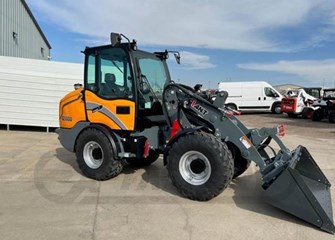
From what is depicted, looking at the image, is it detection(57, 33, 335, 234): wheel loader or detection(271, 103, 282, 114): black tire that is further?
detection(271, 103, 282, 114): black tire

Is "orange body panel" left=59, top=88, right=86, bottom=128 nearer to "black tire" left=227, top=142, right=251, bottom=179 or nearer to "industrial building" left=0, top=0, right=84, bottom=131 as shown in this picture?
"black tire" left=227, top=142, right=251, bottom=179

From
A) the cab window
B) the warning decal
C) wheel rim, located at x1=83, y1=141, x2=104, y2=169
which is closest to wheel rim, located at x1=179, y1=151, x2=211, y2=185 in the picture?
the warning decal

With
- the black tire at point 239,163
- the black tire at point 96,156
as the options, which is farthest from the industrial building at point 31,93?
the black tire at point 239,163

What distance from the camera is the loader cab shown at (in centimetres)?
587

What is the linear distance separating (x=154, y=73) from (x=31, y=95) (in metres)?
7.60

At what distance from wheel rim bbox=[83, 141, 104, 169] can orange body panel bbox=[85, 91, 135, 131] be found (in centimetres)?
46

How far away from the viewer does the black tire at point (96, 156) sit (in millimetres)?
5996

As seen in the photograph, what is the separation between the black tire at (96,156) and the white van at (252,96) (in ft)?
60.8

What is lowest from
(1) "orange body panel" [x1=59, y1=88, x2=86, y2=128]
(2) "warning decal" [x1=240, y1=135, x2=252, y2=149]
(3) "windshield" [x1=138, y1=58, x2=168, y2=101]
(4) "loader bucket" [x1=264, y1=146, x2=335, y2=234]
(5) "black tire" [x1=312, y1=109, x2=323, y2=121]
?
(4) "loader bucket" [x1=264, y1=146, x2=335, y2=234]

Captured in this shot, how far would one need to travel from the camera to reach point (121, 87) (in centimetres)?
598

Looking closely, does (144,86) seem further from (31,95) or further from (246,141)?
(31,95)

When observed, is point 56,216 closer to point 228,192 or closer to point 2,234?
point 2,234

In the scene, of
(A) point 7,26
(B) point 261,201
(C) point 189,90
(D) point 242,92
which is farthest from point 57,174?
(D) point 242,92

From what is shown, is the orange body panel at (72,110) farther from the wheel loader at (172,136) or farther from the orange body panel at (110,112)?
the orange body panel at (110,112)
